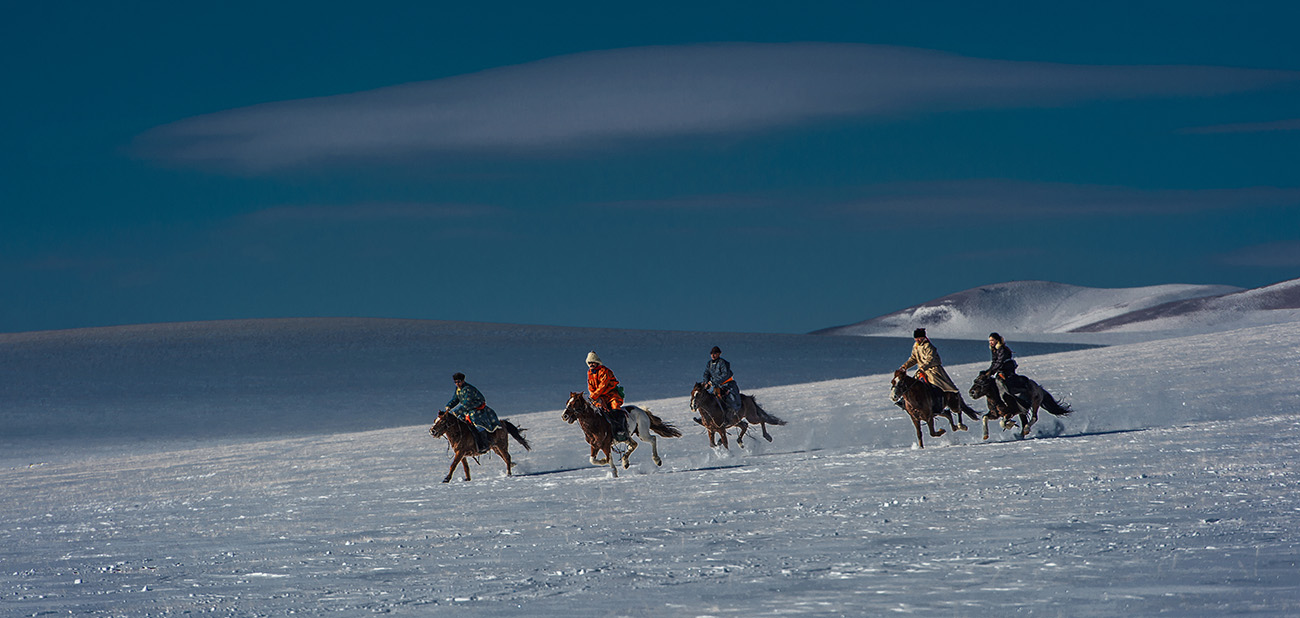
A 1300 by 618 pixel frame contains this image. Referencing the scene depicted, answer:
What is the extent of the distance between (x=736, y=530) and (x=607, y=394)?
6.02 meters

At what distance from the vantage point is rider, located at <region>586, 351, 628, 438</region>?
16.0m

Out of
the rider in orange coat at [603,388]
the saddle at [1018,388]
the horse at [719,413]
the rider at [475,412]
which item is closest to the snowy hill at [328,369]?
the horse at [719,413]

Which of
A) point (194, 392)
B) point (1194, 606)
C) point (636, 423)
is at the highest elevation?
point (194, 392)

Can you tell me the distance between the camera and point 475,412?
16453 mm

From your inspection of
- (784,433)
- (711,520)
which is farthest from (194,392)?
(711,520)

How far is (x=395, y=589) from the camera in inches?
326

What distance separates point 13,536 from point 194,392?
29.5 metres

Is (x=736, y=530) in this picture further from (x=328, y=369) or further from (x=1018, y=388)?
(x=328, y=369)

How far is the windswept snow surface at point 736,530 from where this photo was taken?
752 cm

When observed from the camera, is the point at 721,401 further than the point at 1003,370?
Yes

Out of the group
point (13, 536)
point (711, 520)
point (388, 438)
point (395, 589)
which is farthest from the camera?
point (388, 438)

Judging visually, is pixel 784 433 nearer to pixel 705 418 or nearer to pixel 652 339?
pixel 705 418

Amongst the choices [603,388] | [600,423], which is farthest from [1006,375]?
[600,423]

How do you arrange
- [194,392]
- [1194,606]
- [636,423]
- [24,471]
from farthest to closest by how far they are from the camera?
[194,392] < [24,471] < [636,423] < [1194,606]
